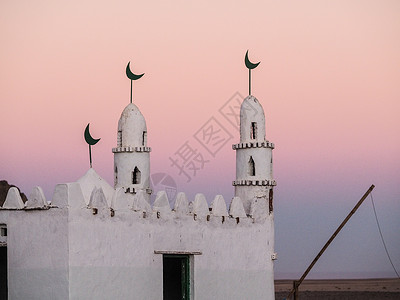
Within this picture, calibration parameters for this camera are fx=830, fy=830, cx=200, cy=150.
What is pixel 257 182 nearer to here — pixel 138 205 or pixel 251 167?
pixel 251 167

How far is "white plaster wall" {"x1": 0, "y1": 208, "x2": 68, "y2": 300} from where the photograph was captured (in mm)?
23328

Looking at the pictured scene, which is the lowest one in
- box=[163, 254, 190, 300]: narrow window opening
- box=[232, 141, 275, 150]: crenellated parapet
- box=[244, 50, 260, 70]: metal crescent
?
box=[163, 254, 190, 300]: narrow window opening

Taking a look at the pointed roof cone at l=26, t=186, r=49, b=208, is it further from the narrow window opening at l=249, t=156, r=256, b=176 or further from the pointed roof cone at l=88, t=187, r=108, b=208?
the narrow window opening at l=249, t=156, r=256, b=176

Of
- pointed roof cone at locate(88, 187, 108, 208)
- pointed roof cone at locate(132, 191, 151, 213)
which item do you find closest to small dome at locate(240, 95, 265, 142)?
pointed roof cone at locate(132, 191, 151, 213)

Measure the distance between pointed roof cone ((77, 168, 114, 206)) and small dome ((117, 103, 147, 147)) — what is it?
2.41m

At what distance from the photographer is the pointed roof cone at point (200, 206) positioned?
91.9 ft

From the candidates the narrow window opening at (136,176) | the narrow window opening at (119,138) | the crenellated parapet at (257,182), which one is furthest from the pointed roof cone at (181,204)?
the narrow window opening at (119,138)

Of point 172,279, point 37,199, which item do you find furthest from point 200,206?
point 37,199

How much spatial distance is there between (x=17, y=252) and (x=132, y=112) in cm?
866

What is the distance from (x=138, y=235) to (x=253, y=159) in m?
7.11

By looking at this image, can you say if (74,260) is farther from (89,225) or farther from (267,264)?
(267,264)

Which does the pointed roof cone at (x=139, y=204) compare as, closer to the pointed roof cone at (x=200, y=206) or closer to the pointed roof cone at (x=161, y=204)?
the pointed roof cone at (x=161, y=204)

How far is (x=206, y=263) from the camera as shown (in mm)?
28109

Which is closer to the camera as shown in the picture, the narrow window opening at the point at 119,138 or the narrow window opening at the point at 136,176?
the narrow window opening at the point at 136,176
